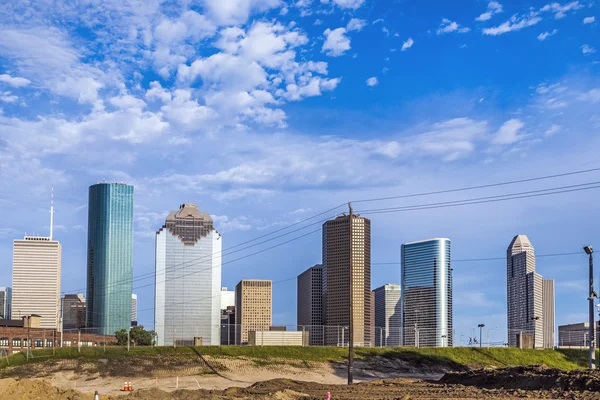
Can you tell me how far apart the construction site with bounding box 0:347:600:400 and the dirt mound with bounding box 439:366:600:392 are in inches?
2.8

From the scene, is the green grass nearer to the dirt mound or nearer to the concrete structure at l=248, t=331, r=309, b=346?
the concrete structure at l=248, t=331, r=309, b=346

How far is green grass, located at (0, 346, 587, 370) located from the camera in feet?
219

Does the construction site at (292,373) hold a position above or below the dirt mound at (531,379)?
below

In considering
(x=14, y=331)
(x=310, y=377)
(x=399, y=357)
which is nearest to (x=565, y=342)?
(x=399, y=357)

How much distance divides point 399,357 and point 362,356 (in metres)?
3.71

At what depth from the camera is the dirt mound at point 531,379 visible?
123 ft

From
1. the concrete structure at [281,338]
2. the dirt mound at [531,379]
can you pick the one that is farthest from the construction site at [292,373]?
the concrete structure at [281,338]

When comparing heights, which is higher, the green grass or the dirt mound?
the dirt mound

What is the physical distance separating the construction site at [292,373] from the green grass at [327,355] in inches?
3.7

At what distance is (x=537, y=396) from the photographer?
35.4m

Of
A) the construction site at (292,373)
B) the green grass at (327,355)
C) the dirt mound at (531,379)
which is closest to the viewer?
the dirt mound at (531,379)

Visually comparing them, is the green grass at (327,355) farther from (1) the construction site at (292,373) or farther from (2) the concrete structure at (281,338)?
(2) the concrete structure at (281,338)

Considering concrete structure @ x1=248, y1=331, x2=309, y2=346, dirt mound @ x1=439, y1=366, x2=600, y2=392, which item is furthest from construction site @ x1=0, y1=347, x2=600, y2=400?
concrete structure @ x1=248, y1=331, x2=309, y2=346

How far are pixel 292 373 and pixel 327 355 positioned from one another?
24.5ft
